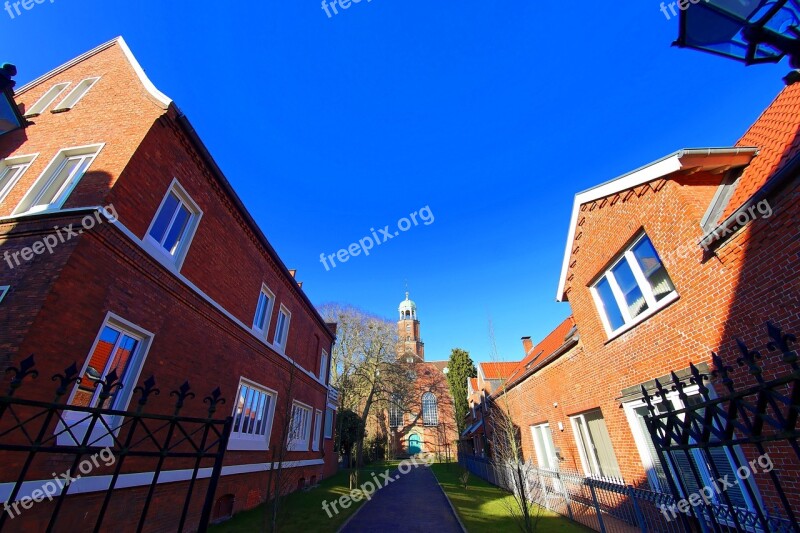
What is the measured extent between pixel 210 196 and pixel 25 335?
558cm

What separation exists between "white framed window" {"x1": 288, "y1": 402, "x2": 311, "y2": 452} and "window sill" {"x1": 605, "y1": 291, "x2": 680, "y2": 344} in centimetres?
1187

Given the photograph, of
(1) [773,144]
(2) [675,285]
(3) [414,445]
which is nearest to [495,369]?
(2) [675,285]

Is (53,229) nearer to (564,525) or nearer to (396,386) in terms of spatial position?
(564,525)

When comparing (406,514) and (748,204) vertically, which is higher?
(748,204)

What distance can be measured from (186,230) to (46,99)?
613cm

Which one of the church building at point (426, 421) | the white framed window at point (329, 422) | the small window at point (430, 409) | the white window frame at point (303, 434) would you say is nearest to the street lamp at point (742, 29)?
the white window frame at point (303, 434)

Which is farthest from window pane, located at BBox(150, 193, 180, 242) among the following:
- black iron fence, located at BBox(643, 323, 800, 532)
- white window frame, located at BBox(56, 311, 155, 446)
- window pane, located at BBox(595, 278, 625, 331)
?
window pane, located at BBox(595, 278, 625, 331)

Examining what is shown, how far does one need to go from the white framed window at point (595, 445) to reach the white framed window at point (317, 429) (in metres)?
12.4

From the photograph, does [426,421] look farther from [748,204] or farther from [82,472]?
[748,204]

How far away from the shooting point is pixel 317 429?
18078 millimetres

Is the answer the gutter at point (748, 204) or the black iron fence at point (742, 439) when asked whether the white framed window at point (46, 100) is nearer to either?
the black iron fence at point (742, 439)

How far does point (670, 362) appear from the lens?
22.3ft

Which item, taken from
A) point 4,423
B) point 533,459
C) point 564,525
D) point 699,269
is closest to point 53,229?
point 4,423

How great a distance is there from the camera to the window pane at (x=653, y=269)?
23.8 feet
